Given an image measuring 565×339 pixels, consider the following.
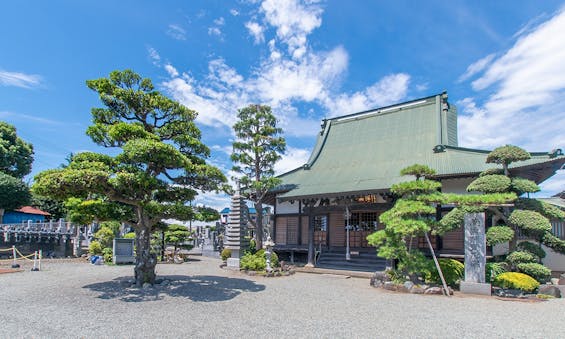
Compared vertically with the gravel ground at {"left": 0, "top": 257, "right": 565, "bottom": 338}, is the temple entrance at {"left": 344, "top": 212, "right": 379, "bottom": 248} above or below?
above

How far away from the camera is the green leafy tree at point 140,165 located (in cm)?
853

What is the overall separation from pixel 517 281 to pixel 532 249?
1.49 m

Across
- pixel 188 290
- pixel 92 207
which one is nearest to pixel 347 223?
pixel 188 290

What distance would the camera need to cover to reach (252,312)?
25.0 ft

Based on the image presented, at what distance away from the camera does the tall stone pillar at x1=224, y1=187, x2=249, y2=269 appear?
15.8 meters

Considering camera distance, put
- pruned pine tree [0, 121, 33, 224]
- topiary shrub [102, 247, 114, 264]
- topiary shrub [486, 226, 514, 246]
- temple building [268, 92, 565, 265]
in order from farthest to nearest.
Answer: pruned pine tree [0, 121, 33, 224]
topiary shrub [102, 247, 114, 264]
temple building [268, 92, 565, 265]
topiary shrub [486, 226, 514, 246]

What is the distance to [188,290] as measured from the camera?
396 inches

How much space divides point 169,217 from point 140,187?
1.35m

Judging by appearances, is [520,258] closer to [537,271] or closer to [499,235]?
[537,271]

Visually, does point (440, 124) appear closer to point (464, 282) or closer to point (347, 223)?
point (347, 223)

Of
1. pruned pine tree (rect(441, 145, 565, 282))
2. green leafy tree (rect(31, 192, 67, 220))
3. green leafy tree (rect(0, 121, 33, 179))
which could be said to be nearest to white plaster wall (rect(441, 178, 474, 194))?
pruned pine tree (rect(441, 145, 565, 282))

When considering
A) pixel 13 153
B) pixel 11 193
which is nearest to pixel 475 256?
pixel 11 193

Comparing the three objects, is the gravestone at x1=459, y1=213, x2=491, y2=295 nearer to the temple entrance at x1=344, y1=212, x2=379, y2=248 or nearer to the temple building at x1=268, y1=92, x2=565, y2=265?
the temple building at x1=268, y1=92, x2=565, y2=265

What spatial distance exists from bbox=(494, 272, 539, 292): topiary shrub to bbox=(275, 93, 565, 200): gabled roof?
3829 millimetres
